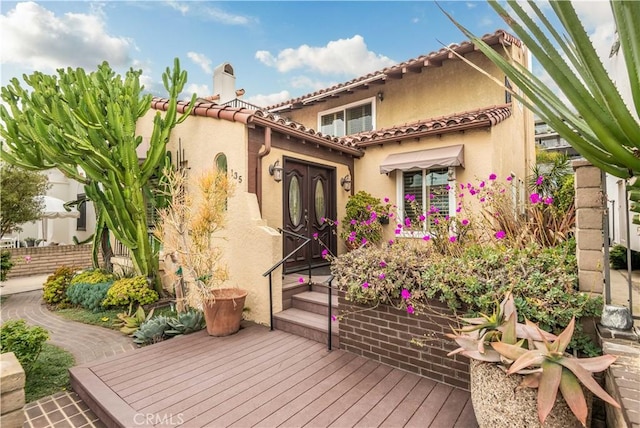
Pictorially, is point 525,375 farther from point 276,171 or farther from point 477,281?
point 276,171

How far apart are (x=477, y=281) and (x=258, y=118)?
5541 millimetres

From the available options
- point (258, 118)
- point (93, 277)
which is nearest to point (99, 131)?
point (258, 118)

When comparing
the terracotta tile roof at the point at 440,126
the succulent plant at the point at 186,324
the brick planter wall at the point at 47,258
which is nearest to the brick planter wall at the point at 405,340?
the succulent plant at the point at 186,324

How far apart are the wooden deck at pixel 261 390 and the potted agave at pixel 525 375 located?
70 cm

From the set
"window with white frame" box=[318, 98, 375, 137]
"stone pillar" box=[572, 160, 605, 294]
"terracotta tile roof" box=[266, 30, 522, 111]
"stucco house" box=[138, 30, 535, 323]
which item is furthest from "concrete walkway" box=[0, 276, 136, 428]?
"terracotta tile roof" box=[266, 30, 522, 111]

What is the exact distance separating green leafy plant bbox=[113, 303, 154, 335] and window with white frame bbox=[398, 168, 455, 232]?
7.10 metres

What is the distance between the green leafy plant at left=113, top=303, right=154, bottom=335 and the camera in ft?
21.3

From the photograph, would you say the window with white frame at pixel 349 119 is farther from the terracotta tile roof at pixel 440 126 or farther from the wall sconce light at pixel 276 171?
the wall sconce light at pixel 276 171

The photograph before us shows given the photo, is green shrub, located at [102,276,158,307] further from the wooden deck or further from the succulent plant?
the wooden deck

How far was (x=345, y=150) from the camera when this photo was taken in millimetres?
9695

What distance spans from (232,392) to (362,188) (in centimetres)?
769

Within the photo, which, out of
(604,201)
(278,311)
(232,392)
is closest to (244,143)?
(278,311)

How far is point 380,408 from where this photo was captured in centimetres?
347

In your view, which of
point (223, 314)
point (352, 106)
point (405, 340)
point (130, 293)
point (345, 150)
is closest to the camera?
point (405, 340)
